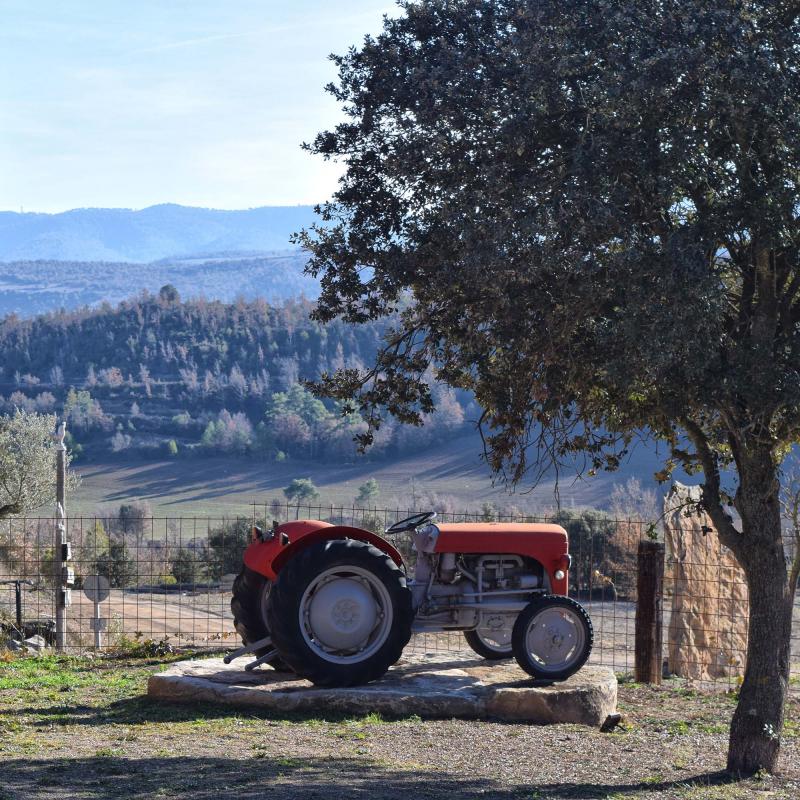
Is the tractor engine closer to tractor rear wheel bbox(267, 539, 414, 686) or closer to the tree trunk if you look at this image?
tractor rear wheel bbox(267, 539, 414, 686)

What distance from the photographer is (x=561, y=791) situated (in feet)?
20.8

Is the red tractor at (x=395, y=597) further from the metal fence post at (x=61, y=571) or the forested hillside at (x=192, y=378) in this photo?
the forested hillside at (x=192, y=378)

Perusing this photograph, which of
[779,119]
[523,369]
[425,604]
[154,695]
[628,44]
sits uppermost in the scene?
[628,44]

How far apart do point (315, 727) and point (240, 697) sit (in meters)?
0.85

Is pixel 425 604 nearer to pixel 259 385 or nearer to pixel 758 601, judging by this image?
pixel 758 601

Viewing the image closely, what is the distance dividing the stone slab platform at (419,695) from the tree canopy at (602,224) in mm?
1568

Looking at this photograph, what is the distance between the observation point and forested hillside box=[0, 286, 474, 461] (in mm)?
75250

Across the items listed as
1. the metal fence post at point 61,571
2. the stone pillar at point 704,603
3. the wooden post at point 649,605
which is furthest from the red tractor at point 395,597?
the metal fence post at point 61,571

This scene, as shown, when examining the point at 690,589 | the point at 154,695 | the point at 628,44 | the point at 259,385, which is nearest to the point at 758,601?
the point at 628,44

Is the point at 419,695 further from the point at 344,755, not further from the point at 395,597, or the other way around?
the point at 344,755

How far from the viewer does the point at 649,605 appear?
10.2 m

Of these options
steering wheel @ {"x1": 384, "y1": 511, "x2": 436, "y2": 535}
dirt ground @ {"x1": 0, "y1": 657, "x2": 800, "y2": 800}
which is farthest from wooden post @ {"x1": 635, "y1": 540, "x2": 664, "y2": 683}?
steering wheel @ {"x1": 384, "y1": 511, "x2": 436, "y2": 535}

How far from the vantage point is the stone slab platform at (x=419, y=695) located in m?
8.20

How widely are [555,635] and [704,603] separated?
4.09 m
